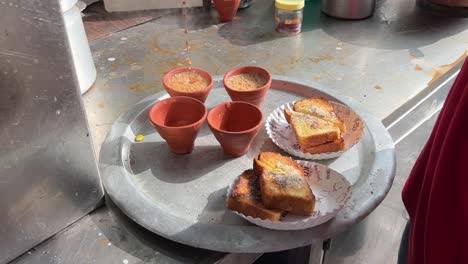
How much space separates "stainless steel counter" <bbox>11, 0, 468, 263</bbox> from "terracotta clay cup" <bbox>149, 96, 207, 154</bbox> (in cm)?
13

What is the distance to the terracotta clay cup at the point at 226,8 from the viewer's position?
1.14m

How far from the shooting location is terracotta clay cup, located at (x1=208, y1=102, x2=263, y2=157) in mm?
654

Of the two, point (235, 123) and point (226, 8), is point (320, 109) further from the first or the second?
point (226, 8)

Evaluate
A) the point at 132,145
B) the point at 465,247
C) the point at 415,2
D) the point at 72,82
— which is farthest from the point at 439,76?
the point at 72,82

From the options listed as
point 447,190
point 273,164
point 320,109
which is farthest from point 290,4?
point 447,190

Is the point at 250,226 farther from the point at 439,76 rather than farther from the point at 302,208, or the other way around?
the point at 439,76

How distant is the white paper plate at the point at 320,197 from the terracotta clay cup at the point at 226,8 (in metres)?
0.64

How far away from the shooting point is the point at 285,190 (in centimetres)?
55

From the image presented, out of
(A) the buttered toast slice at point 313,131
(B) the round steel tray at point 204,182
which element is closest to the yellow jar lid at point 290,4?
(B) the round steel tray at point 204,182

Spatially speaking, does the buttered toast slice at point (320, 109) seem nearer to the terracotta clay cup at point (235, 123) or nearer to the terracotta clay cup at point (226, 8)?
the terracotta clay cup at point (235, 123)

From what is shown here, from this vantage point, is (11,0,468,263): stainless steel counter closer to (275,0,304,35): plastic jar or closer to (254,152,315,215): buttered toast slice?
(275,0,304,35): plastic jar

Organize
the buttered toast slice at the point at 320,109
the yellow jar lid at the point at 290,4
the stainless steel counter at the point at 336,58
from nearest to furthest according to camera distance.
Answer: the buttered toast slice at the point at 320,109 → the stainless steel counter at the point at 336,58 → the yellow jar lid at the point at 290,4

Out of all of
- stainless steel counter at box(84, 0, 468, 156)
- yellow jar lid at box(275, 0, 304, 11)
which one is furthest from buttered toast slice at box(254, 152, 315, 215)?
yellow jar lid at box(275, 0, 304, 11)

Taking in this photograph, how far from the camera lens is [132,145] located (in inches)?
28.6
